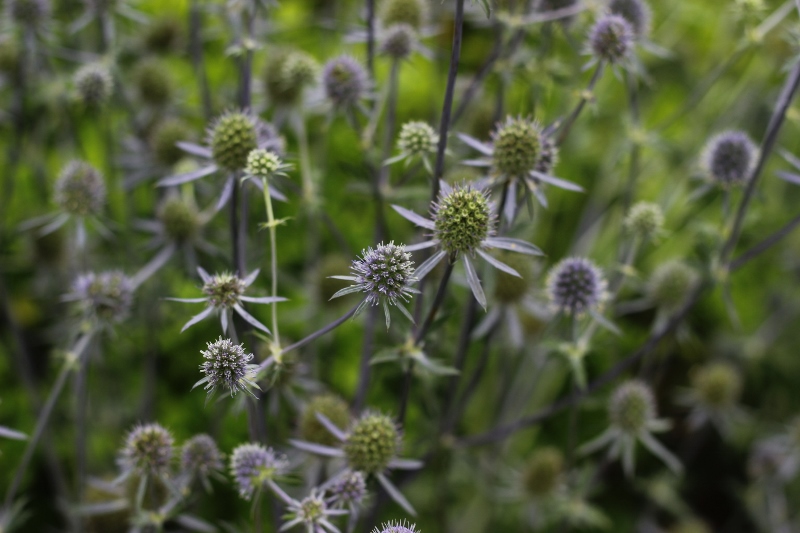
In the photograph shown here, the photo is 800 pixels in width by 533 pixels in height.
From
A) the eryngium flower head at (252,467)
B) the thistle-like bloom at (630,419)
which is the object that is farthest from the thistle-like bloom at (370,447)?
the thistle-like bloom at (630,419)

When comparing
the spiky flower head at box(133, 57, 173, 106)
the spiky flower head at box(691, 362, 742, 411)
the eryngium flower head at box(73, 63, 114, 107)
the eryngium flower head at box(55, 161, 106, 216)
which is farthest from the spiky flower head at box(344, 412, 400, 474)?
the spiky flower head at box(133, 57, 173, 106)

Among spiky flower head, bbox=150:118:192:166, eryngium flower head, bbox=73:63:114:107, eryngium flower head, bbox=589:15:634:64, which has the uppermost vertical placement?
eryngium flower head, bbox=589:15:634:64

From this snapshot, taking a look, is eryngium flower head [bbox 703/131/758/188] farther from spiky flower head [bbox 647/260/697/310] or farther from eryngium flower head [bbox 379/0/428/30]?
eryngium flower head [bbox 379/0/428/30]

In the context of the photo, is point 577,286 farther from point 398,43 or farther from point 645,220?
point 398,43

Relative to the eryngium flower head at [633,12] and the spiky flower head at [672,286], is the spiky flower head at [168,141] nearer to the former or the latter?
the eryngium flower head at [633,12]

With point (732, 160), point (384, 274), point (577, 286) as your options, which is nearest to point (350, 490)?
point (384, 274)

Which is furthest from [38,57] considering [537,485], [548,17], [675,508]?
[675,508]
